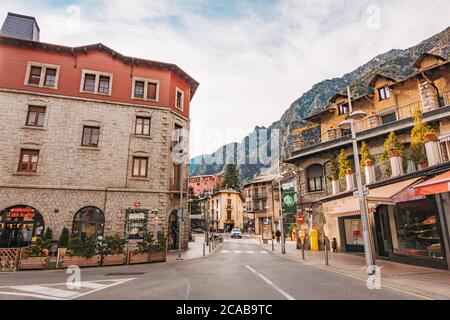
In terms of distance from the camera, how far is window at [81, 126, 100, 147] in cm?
2078

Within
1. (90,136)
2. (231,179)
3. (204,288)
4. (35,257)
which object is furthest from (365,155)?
(231,179)

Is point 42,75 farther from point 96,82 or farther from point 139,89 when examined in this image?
point 139,89

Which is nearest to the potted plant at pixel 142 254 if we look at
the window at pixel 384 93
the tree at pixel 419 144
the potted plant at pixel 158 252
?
the potted plant at pixel 158 252

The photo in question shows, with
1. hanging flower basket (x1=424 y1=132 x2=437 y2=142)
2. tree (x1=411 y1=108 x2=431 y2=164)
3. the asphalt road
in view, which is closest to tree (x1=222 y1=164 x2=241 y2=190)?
tree (x1=411 y1=108 x2=431 y2=164)

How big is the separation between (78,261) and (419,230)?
17.6 metres

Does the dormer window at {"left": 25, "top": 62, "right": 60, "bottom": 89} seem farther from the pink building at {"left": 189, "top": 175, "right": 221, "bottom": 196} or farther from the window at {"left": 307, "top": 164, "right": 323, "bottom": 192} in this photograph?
the pink building at {"left": 189, "top": 175, "right": 221, "bottom": 196}

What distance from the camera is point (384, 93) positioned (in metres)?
22.3

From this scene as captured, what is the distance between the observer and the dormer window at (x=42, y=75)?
20578 millimetres

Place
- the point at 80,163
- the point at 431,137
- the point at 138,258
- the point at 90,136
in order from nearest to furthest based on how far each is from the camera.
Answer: the point at 431,137 → the point at 138,258 → the point at 80,163 → the point at 90,136

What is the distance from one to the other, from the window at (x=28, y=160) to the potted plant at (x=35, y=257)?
26.8 ft

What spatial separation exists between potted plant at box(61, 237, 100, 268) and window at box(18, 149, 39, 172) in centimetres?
874

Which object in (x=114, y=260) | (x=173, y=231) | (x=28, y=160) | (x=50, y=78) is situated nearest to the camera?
(x=114, y=260)

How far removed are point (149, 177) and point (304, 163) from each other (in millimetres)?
14177
